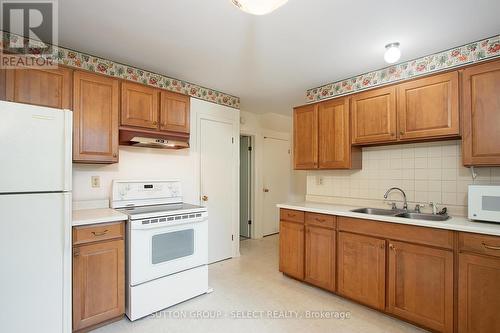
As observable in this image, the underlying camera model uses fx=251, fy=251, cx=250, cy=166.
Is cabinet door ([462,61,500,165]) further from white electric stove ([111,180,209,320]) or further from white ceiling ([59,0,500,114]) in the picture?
white electric stove ([111,180,209,320])

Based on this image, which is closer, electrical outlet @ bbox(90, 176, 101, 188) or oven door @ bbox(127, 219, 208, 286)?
oven door @ bbox(127, 219, 208, 286)

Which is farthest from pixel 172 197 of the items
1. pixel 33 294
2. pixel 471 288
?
pixel 471 288

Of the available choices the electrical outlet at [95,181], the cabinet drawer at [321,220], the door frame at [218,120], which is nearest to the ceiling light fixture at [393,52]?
the cabinet drawer at [321,220]

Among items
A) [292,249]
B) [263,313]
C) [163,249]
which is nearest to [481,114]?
[292,249]

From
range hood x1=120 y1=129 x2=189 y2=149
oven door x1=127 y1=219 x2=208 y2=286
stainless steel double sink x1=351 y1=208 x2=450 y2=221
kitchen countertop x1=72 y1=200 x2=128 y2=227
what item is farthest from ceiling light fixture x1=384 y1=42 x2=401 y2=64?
kitchen countertop x1=72 y1=200 x2=128 y2=227

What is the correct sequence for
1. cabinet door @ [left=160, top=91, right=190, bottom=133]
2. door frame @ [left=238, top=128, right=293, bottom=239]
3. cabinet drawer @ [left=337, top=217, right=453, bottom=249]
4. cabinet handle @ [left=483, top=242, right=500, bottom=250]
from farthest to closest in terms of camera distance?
door frame @ [left=238, top=128, right=293, bottom=239] → cabinet door @ [left=160, top=91, right=190, bottom=133] → cabinet drawer @ [left=337, top=217, right=453, bottom=249] → cabinet handle @ [left=483, top=242, right=500, bottom=250]

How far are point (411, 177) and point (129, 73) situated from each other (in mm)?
3309

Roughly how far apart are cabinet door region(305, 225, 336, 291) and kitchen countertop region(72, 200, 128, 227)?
191 centimetres

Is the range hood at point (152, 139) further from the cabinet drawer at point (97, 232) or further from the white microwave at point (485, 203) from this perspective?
the white microwave at point (485, 203)

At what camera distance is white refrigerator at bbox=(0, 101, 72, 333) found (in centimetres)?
159

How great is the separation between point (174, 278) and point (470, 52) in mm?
3485

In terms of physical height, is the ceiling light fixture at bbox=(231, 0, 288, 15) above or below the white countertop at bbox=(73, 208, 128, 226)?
above

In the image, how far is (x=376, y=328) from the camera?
2090 millimetres

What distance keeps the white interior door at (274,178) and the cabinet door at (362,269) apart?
2.61 meters
